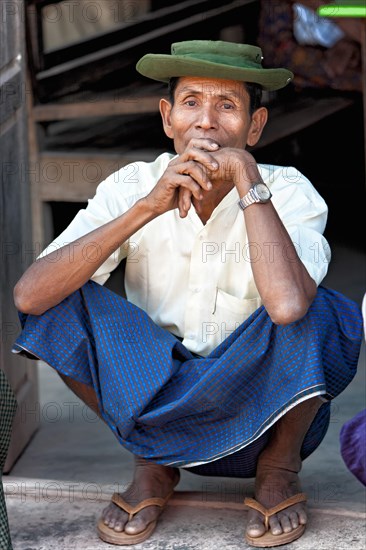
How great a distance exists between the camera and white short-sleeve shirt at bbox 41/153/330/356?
9.57 feet

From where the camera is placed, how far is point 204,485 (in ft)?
10.7

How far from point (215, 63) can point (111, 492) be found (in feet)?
4.34

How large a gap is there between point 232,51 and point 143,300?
0.80 meters

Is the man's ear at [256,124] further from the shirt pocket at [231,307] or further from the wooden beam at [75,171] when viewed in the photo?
the wooden beam at [75,171]

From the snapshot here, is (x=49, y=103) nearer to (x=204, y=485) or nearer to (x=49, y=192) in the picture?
(x=49, y=192)

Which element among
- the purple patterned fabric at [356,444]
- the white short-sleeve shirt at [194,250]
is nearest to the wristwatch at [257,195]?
the white short-sleeve shirt at [194,250]

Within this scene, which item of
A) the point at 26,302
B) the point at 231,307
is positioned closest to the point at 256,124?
the point at 231,307

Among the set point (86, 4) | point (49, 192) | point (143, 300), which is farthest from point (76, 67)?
point (143, 300)

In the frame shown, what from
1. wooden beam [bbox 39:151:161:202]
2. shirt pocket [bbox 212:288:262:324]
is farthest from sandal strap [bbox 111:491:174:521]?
wooden beam [bbox 39:151:161:202]

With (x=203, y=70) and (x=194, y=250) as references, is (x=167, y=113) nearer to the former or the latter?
(x=203, y=70)

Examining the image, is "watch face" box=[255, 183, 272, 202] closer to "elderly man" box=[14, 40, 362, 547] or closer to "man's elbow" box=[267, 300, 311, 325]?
"elderly man" box=[14, 40, 362, 547]

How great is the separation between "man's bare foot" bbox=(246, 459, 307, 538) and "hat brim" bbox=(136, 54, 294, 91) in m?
1.10

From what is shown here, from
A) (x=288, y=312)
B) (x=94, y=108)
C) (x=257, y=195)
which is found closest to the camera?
(x=288, y=312)

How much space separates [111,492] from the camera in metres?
3.06
